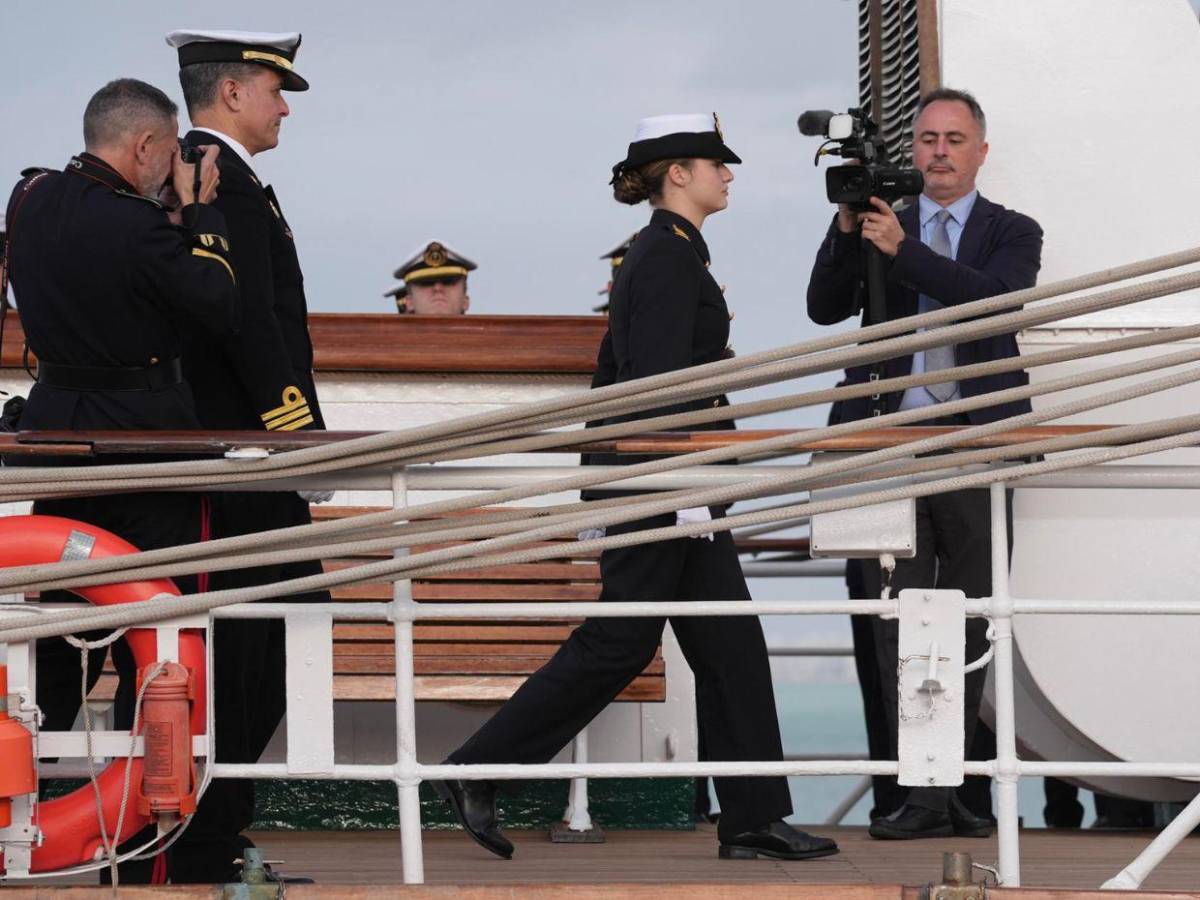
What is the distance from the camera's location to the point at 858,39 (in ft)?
17.1

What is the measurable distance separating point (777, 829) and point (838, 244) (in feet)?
4.25

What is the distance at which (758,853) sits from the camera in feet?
12.6

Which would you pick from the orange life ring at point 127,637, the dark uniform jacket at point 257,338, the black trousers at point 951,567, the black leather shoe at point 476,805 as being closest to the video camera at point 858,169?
the black trousers at point 951,567

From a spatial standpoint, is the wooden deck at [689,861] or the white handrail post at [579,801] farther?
the white handrail post at [579,801]

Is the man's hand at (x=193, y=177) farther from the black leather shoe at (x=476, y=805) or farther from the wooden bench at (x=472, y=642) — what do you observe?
the black leather shoe at (x=476, y=805)

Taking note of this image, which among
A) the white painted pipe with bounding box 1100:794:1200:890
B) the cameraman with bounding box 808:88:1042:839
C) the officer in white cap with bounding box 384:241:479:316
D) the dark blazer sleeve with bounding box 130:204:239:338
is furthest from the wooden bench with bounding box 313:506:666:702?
the officer in white cap with bounding box 384:241:479:316

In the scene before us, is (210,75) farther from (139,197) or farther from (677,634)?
(677,634)

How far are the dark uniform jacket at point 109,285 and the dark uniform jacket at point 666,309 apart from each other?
90cm

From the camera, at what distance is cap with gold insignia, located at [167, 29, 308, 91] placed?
11.9 ft

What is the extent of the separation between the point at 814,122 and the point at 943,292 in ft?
1.52

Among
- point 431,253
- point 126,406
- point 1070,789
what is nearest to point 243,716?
point 126,406

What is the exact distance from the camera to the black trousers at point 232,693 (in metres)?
3.41

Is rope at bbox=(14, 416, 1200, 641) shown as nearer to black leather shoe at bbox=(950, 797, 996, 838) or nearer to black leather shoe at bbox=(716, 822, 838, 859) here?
black leather shoe at bbox=(716, 822, 838, 859)

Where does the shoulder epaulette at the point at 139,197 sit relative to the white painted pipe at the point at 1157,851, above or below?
above
